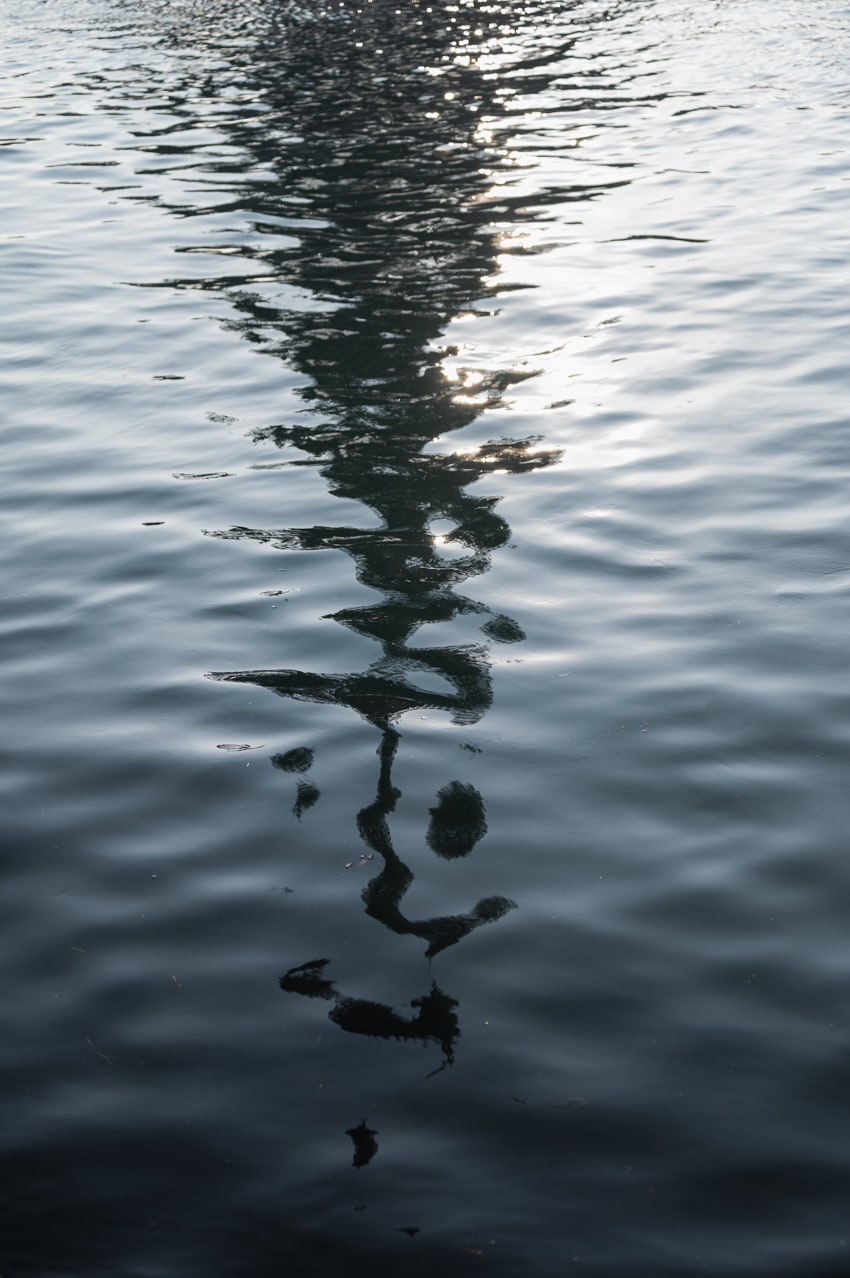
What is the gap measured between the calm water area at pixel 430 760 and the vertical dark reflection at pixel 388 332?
0.04 meters

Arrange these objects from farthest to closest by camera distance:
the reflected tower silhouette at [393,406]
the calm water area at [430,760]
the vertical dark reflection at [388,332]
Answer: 1. the vertical dark reflection at [388,332]
2. the reflected tower silhouette at [393,406]
3. the calm water area at [430,760]

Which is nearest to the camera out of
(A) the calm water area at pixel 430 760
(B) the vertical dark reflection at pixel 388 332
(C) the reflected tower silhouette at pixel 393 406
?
(A) the calm water area at pixel 430 760

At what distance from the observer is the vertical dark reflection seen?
17.6 ft

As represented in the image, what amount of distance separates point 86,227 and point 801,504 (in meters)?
10.3

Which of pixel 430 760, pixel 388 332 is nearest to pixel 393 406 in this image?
pixel 388 332

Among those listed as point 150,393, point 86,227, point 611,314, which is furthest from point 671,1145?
point 86,227

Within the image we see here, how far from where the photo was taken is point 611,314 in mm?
11172

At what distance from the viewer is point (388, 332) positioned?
436 inches

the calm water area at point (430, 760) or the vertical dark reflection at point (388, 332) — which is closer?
the calm water area at point (430, 760)

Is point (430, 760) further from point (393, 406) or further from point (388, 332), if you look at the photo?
point (388, 332)

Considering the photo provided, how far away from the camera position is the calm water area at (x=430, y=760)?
11.7 ft

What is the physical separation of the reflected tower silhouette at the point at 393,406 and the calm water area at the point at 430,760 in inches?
1.4

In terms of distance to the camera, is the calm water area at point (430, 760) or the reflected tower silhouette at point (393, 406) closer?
the calm water area at point (430, 760)

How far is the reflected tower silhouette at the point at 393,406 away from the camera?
5070 millimetres
